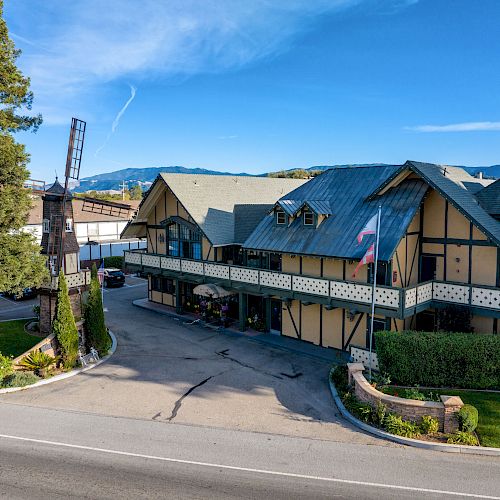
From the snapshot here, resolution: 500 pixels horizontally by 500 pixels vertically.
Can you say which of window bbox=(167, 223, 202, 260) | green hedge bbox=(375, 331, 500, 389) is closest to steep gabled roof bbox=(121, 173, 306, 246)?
window bbox=(167, 223, 202, 260)

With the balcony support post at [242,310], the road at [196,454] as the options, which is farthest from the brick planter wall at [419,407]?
the balcony support post at [242,310]

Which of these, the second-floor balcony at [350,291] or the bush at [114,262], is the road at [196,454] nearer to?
the second-floor balcony at [350,291]

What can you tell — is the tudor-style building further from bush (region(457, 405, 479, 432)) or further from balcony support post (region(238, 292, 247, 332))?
bush (region(457, 405, 479, 432))

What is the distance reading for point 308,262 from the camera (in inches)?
953

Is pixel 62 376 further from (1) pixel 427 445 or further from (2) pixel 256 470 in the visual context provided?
(1) pixel 427 445

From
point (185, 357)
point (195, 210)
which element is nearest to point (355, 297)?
point (185, 357)

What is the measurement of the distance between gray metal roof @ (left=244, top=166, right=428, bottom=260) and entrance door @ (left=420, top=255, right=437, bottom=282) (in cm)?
263

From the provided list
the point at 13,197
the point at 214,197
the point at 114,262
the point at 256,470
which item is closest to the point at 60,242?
the point at 13,197

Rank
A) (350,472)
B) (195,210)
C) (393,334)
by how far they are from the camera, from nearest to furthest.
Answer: (350,472), (393,334), (195,210)

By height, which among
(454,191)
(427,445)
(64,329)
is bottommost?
(427,445)

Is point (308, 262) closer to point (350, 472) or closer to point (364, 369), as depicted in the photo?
point (364, 369)

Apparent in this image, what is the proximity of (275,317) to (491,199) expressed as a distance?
12796 mm

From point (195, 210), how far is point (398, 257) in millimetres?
13257

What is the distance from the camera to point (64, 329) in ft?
70.6
